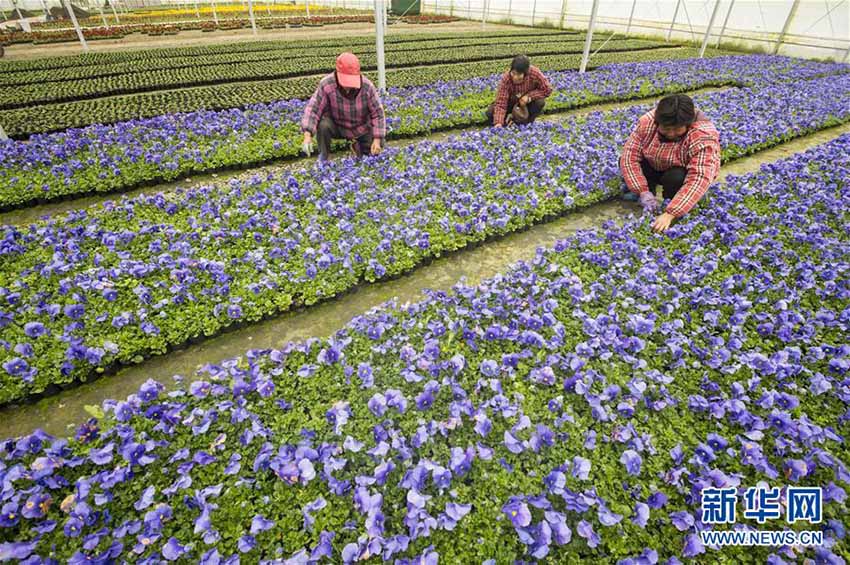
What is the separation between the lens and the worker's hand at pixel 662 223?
16.9 feet

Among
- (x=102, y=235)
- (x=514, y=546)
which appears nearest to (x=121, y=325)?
(x=102, y=235)

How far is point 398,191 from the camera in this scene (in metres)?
5.96

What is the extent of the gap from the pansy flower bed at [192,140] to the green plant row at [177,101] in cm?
157

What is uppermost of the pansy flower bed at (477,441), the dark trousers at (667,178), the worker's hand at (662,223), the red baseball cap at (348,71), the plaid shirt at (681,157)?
the red baseball cap at (348,71)

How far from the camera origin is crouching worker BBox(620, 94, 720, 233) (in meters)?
4.86

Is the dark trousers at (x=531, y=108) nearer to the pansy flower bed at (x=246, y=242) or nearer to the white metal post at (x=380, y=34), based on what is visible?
the pansy flower bed at (x=246, y=242)

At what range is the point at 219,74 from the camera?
49.7ft

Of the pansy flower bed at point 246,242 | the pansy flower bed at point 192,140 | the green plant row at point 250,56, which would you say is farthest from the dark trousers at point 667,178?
the green plant row at point 250,56

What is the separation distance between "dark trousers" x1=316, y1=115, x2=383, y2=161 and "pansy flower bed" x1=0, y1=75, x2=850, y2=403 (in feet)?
1.57

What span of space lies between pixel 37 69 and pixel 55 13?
3543cm

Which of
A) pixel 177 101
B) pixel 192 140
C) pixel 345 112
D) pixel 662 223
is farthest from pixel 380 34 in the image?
pixel 662 223

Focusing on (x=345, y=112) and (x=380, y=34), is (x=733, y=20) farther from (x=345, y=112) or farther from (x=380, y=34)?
(x=345, y=112)

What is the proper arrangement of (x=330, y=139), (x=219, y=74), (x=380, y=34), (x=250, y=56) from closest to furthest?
(x=330, y=139)
(x=380, y=34)
(x=219, y=74)
(x=250, y=56)

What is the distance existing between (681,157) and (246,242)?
5599 millimetres
